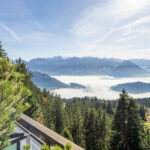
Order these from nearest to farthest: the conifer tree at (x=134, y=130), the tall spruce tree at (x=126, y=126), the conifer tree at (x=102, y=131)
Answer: the conifer tree at (x=134, y=130) → the tall spruce tree at (x=126, y=126) → the conifer tree at (x=102, y=131)

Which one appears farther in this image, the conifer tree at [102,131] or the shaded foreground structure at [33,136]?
the conifer tree at [102,131]

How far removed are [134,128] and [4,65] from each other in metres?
16.2

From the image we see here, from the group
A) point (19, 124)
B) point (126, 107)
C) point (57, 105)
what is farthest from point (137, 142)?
point (57, 105)

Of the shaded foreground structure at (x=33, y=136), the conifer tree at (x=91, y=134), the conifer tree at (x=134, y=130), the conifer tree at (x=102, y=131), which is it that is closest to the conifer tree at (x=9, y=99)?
the shaded foreground structure at (x=33, y=136)

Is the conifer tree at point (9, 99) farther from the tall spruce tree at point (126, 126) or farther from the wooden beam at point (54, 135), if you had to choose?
the tall spruce tree at point (126, 126)

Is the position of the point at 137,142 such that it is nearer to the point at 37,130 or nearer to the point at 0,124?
the point at 37,130

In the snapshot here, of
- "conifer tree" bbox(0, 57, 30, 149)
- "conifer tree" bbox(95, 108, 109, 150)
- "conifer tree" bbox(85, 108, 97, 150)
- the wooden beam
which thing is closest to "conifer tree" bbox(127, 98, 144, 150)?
the wooden beam

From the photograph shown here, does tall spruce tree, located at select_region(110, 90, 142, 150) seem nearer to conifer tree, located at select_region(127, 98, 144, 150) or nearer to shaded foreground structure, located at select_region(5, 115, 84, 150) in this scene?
conifer tree, located at select_region(127, 98, 144, 150)

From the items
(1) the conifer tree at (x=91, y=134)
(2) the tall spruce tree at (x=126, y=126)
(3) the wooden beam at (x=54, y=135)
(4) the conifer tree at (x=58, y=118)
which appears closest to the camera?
(3) the wooden beam at (x=54, y=135)

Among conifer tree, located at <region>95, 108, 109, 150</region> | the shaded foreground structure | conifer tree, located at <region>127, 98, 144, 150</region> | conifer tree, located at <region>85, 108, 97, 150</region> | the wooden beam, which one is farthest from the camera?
conifer tree, located at <region>95, 108, 109, 150</region>

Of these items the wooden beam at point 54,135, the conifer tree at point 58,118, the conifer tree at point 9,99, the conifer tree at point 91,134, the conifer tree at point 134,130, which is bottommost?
the conifer tree at point 91,134

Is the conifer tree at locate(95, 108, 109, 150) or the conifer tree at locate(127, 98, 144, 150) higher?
the conifer tree at locate(127, 98, 144, 150)

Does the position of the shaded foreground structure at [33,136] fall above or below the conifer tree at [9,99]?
below

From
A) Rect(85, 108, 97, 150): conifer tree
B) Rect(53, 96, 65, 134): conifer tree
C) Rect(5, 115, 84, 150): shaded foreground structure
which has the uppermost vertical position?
Rect(5, 115, 84, 150): shaded foreground structure
